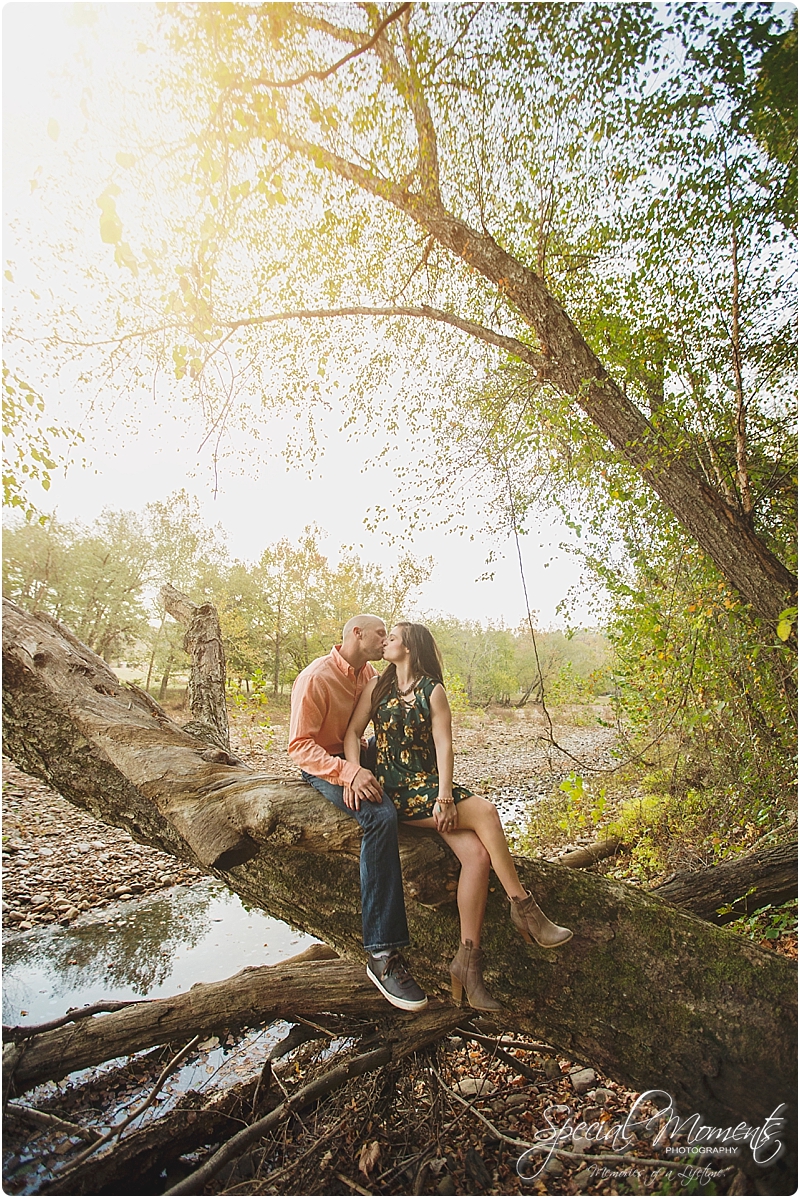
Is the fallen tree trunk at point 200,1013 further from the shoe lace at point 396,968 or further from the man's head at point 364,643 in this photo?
the man's head at point 364,643

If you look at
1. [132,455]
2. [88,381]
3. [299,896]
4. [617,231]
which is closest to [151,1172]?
[299,896]

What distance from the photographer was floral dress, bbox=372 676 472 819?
1886 mm

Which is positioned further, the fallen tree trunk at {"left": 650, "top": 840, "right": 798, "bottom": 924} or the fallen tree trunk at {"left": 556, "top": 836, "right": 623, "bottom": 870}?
the fallen tree trunk at {"left": 556, "top": 836, "right": 623, "bottom": 870}

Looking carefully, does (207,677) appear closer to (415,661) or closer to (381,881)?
(415,661)

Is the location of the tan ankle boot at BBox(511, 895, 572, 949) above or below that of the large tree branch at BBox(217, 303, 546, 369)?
below

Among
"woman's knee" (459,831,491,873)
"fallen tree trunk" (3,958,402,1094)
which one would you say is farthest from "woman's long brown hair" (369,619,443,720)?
"fallen tree trunk" (3,958,402,1094)

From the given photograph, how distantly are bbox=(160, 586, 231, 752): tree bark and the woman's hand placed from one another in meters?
1.44

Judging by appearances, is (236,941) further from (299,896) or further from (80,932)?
(299,896)

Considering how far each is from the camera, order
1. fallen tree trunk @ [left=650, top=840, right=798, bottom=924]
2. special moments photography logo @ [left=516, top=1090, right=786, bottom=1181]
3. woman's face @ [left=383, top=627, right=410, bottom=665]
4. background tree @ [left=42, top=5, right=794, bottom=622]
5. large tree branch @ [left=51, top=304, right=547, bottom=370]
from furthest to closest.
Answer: large tree branch @ [left=51, top=304, right=547, bottom=370], background tree @ [left=42, top=5, right=794, bottom=622], fallen tree trunk @ [left=650, top=840, right=798, bottom=924], woman's face @ [left=383, top=627, right=410, bottom=665], special moments photography logo @ [left=516, top=1090, right=786, bottom=1181]

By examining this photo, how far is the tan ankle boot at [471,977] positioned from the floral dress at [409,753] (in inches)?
17.0

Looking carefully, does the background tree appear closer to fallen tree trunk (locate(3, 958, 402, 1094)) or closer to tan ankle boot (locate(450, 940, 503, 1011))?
tan ankle boot (locate(450, 940, 503, 1011))

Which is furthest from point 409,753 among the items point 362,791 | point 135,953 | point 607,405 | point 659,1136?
point 135,953

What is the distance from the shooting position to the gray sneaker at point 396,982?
1.69 metres

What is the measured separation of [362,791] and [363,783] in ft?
0.08
